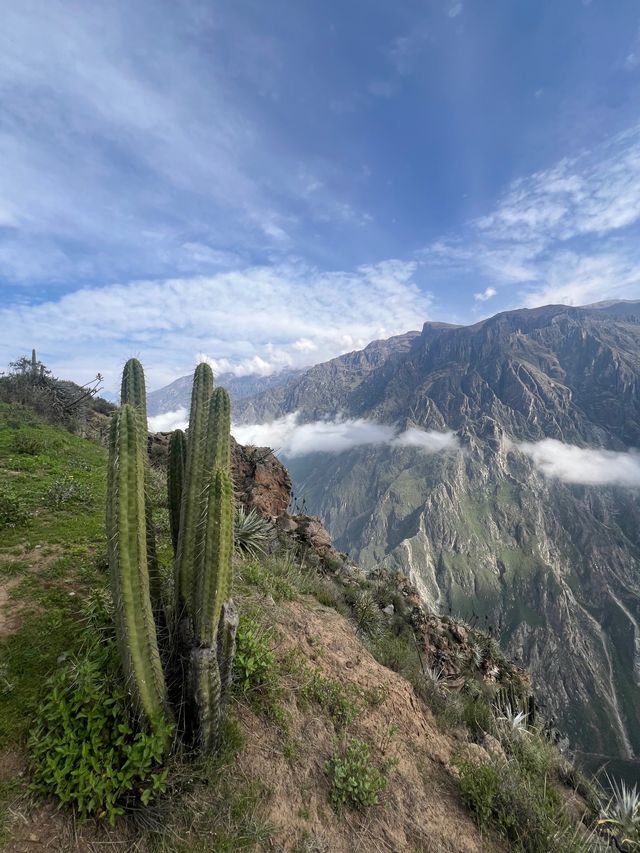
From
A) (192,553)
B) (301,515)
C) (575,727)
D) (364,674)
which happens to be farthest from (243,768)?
(575,727)

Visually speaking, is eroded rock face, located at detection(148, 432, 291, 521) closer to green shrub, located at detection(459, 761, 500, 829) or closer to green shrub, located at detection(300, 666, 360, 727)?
green shrub, located at detection(300, 666, 360, 727)

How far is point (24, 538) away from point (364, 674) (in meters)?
6.95

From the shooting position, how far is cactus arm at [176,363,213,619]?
4.80 m

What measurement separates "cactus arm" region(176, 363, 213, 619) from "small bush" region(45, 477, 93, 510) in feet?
19.9

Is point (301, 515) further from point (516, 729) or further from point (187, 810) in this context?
point (187, 810)

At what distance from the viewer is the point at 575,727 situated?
132 metres

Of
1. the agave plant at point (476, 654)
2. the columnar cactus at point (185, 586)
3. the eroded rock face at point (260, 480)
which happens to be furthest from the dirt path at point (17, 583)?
the agave plant at point (476, 654)

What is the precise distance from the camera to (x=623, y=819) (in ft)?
18.9

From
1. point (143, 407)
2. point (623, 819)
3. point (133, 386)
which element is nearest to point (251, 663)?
point (143, 407)

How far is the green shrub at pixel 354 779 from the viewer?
4625 millimetres

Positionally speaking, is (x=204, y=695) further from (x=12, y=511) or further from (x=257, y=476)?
(x=257, y=476)

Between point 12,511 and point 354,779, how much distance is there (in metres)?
8.18

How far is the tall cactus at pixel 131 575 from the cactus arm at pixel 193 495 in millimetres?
675

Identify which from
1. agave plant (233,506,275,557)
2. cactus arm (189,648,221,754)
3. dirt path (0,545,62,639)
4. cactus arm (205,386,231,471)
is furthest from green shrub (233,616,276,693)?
agave plant (233,506,275,557)
